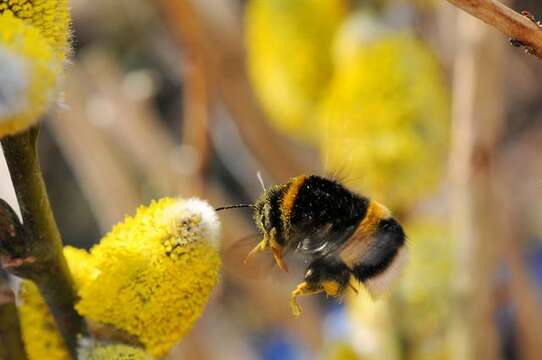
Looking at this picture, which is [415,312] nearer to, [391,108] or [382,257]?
[391,108]

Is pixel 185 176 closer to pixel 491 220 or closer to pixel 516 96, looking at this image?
pixel 491 220

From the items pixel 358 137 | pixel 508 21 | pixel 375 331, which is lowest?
pixel 375 331

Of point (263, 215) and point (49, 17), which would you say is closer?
point (49, 17)

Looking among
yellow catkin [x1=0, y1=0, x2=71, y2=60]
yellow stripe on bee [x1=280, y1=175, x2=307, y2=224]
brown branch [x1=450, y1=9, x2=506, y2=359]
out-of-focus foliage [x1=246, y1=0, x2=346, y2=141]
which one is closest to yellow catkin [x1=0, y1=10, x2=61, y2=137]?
yellow catkin [x1=0, y1=0, x2=71, y2=60]

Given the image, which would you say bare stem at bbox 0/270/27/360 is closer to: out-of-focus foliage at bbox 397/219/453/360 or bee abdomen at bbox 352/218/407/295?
bee abdomen at bbox 352/218/407/295

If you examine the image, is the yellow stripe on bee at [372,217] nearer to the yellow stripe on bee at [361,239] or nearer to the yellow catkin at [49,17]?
the yellow stripe on bee at [361,239]

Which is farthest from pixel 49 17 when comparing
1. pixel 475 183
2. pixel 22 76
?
pixel 475 183

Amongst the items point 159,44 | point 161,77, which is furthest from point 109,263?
point 161,77
